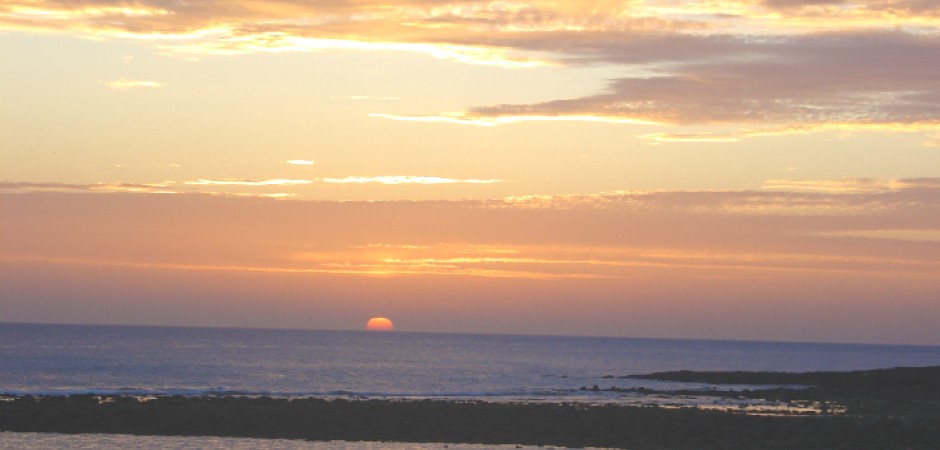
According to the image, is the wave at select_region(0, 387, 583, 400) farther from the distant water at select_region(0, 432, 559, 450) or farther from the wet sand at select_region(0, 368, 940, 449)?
the distant water at select_region(0, 432, 559, 450)

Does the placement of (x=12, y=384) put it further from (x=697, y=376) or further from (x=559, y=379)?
(x=697, y=376)

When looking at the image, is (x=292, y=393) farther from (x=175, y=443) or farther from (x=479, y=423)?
(x=175, y=443)

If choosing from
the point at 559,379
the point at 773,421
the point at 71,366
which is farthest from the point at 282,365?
the point at 773,421

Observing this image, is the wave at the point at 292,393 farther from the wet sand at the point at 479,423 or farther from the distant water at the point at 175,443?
the distant water at the point at 175,443

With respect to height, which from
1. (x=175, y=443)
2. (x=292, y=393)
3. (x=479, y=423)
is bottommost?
(x=292, y=393)

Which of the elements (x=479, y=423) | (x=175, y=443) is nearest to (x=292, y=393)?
(x=479, y=423)

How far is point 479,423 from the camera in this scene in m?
46.2

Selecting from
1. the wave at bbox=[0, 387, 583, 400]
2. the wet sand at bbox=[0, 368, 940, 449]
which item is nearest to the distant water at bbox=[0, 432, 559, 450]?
the wet sand at bbox=[0, 368, 940, 449]

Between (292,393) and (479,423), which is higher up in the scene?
(479,423)

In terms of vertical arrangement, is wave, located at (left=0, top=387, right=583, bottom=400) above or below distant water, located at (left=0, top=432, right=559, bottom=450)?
below

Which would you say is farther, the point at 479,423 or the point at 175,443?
the point at 479,423

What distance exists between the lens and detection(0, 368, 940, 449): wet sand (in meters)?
41.9

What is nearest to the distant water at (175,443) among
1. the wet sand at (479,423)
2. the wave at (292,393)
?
the wet sand at (479,423)

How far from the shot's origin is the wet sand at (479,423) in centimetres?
4188
